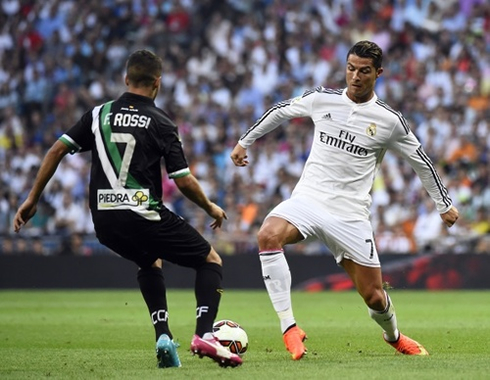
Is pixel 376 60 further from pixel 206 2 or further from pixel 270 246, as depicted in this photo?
pixel 206 2

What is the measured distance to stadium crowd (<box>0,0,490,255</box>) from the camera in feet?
68.5

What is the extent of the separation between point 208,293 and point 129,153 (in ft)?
3.81

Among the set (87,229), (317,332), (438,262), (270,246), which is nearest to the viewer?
(270,246)

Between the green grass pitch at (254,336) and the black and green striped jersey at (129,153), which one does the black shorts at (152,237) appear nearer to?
the black and green striped jersey at (129,153)

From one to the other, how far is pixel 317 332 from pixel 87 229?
34.8 ft

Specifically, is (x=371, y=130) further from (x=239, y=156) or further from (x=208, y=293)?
(x=208, y=293)

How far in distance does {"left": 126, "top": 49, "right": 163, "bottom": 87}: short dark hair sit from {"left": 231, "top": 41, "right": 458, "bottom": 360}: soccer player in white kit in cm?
118

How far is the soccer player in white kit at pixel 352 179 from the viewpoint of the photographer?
8797 mm

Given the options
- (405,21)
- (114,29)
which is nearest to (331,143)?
(405,21)

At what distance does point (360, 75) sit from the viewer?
886 cm

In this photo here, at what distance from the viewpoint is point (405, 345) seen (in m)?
9.17

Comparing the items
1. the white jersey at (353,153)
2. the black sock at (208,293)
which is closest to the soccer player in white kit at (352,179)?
the white jersey at (353,153)

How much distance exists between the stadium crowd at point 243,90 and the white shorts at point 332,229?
1141 cm

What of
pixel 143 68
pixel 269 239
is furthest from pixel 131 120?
pixel 269 239
